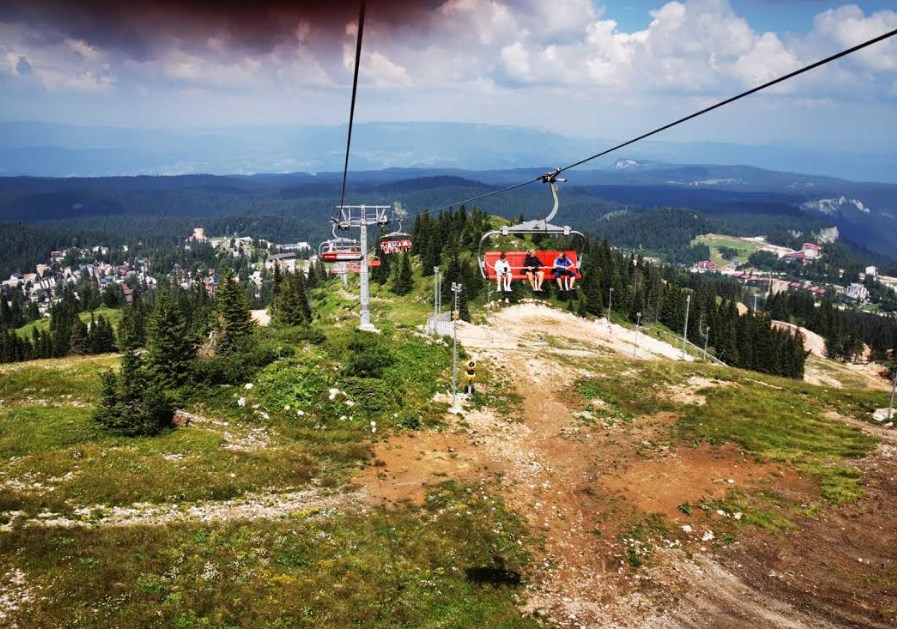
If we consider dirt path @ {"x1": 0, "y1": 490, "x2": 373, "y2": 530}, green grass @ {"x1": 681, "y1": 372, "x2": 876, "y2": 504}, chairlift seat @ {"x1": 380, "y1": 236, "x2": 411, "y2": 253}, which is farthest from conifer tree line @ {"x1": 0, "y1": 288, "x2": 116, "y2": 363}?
green grass @ {"x1": 681, "y1": 372, "x2": 876, "y2": 504}

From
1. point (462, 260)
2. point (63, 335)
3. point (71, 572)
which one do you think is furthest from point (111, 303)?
point (71, 572)

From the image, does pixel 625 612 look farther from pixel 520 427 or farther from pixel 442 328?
pixel 442 328

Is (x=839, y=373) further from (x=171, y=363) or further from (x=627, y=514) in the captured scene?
(x=171, y=363)

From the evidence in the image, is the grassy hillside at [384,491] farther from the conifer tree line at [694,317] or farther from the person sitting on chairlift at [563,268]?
the conifer tree line at [694,317]

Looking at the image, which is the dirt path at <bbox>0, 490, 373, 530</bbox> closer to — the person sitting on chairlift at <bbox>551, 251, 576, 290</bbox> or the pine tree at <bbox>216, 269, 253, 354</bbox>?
the person sitting on chairlift at <bbox>551, 251, 576, 290</bbox>

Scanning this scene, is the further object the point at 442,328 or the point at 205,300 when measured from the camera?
the point at 205,300

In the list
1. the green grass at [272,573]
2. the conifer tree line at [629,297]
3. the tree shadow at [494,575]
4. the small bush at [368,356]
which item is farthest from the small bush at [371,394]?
the conifer tree line at [629,297]
